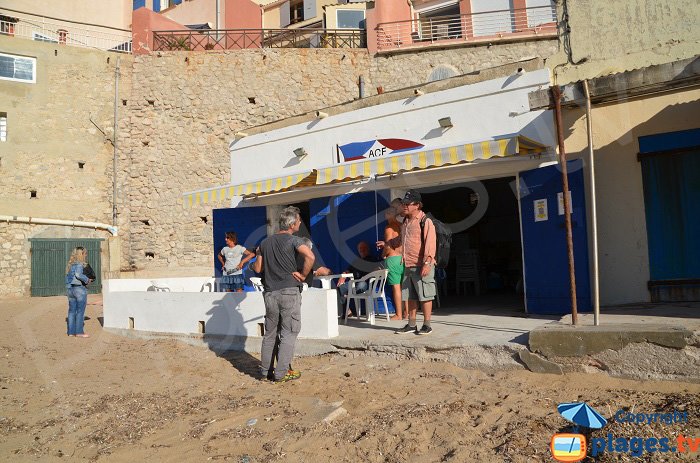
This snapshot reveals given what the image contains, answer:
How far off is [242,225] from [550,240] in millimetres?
6522

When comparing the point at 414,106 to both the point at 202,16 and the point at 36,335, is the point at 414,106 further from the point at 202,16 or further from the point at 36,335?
the point at 202,16

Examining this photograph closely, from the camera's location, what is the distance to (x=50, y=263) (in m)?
20.6

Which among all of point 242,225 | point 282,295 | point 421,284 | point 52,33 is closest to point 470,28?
point 242,225

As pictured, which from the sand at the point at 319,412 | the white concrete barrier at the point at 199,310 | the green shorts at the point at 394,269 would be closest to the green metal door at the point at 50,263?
the white concrete barrier at the point at 199,310

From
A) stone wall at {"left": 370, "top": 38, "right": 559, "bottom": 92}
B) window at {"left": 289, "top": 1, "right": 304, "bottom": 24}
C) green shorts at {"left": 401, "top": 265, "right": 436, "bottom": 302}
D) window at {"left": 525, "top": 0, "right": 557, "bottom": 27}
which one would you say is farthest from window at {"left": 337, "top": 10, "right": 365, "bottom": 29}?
green shorts at {"left": 401, "top": 265, "right": 436, "bottom": 302}

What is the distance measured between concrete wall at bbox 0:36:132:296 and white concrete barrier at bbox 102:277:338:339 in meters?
12.7

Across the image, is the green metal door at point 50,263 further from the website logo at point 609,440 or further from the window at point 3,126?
the website logo at point 609,440

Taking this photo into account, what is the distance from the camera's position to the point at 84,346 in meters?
8.55

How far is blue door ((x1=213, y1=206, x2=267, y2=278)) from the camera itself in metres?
11.3

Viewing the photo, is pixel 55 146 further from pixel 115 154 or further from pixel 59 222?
pixel 59 222

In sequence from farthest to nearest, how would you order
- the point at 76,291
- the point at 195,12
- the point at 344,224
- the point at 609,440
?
the point at 195,12
the point at 344,224
the point at 76,291
the point at 609,440

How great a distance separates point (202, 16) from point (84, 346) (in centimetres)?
2640

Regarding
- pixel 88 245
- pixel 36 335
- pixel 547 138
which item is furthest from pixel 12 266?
pixel 547 138

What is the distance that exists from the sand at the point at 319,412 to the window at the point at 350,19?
72.3ft
